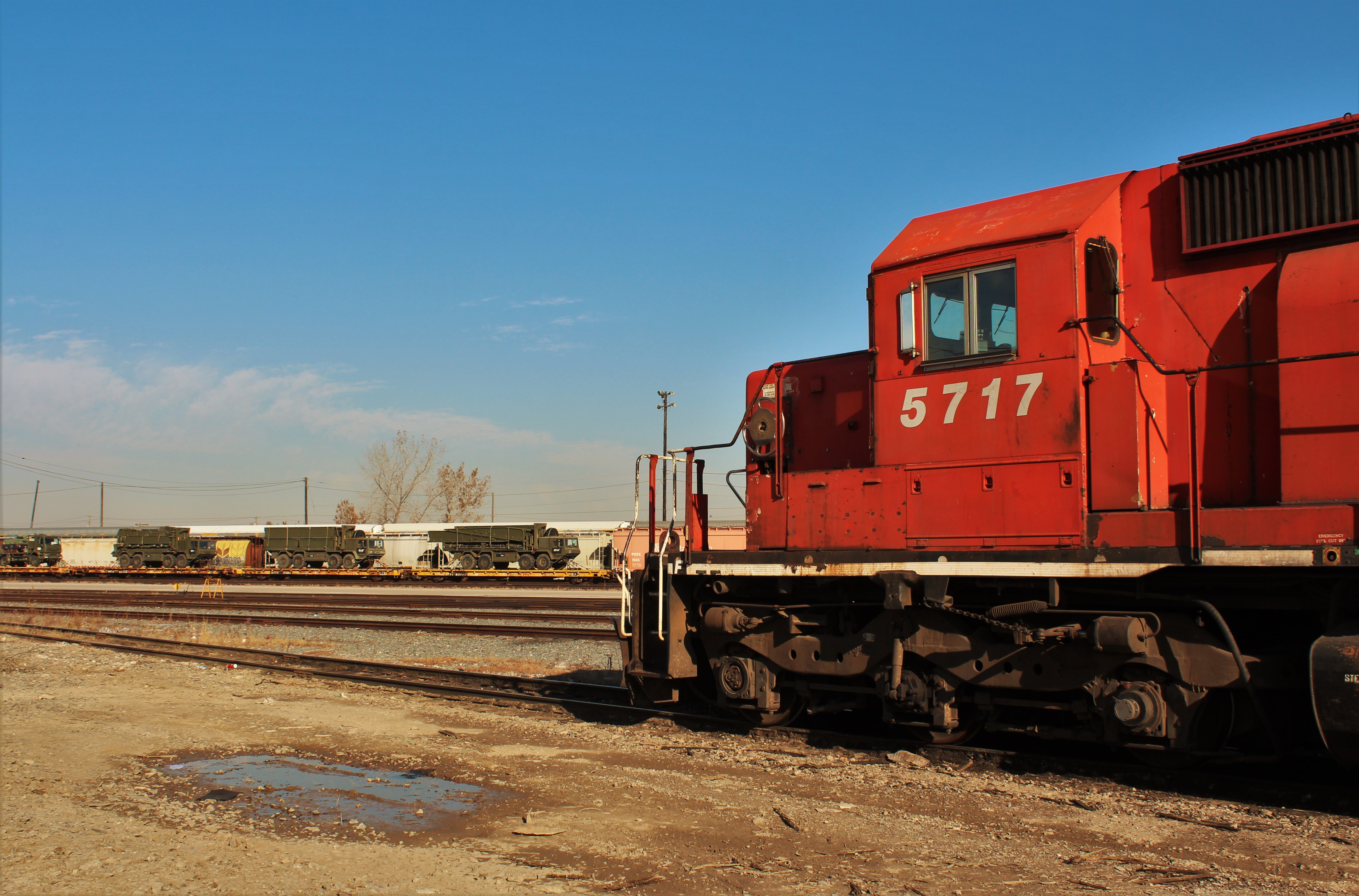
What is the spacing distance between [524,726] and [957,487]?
4940 mm

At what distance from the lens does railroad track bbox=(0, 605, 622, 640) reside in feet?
60.3

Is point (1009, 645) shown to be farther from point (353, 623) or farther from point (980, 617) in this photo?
point (353, 623)

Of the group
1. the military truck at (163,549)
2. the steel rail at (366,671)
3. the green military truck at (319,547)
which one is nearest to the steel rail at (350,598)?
the steel rail at (366,671)

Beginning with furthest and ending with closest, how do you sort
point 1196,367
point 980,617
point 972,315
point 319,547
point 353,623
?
point 319,547, point 353,623, point 972,315, point 980,617, point 1196,367

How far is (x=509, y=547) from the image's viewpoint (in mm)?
49312

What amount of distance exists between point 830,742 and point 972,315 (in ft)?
12.2

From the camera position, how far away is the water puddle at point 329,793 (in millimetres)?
5980

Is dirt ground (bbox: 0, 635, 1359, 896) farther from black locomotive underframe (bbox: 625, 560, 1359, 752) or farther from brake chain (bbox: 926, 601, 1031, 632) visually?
brake chain (bbox: 926, 601, 1031, 632)

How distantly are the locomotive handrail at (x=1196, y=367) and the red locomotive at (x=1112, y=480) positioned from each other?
0.13ft

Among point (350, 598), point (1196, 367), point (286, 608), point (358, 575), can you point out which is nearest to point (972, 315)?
point (1196, 367)

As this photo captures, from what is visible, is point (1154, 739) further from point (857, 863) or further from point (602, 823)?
point (602, 823)

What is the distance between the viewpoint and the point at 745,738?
818 centimetres

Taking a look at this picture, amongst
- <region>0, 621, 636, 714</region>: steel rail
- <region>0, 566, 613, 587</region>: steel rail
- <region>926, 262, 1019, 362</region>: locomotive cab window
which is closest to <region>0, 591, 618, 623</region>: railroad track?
<region>0, 621, 636, 714</region>: steel rail

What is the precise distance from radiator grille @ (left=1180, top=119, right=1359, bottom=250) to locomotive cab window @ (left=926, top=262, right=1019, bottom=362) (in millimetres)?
1228
